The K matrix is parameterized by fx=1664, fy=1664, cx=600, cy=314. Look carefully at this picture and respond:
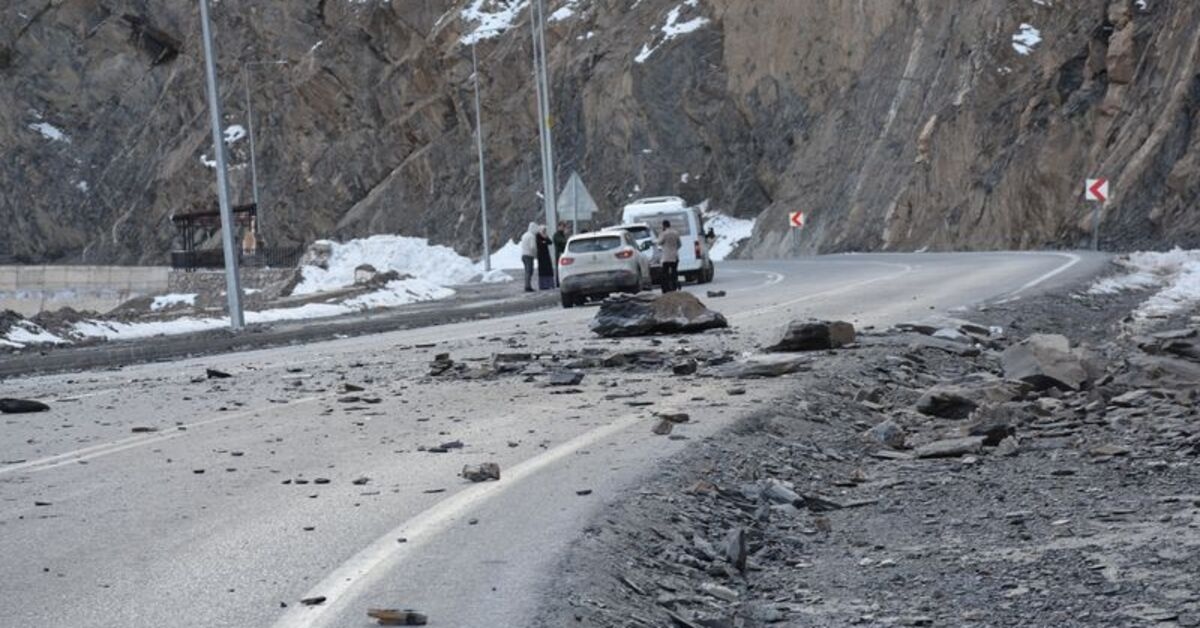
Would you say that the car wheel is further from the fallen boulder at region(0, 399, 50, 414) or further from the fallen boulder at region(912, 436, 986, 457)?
the fallen boulder at region(912, 436, 986, 457)

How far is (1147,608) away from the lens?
6.43 meters

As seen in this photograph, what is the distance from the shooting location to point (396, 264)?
6162 centimetres

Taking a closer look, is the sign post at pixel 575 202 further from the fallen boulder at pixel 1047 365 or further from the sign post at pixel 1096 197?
the fallen boulder at pixel 1047 365

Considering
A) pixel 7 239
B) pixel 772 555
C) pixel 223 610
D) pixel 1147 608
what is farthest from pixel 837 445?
pixel 7 239

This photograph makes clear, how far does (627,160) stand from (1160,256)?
1592 inches

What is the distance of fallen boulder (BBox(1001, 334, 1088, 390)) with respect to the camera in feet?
44.8

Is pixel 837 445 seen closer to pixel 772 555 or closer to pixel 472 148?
pixel 772 555

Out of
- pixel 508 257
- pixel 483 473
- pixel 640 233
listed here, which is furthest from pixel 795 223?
pixel 483 473

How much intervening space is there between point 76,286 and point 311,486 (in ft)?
231

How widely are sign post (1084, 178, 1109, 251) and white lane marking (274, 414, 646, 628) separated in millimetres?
38298

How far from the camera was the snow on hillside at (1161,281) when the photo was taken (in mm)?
23894

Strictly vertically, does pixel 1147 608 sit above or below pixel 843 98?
below

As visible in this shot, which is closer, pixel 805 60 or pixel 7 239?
pixel 805 60

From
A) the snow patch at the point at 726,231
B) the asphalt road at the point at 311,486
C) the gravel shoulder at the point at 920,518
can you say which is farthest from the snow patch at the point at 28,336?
the snow patch at the point at 726,231
